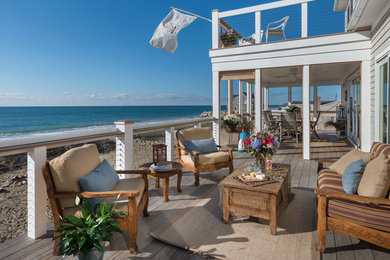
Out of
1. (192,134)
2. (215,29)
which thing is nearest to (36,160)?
(192,134)

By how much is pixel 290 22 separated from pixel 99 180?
7470 millimetres

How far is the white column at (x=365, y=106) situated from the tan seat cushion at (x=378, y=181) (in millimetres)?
3592

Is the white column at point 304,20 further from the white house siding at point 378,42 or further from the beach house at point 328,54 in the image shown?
the white house siding at point 378,42

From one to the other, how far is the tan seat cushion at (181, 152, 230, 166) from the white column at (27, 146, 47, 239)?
213 centimetres

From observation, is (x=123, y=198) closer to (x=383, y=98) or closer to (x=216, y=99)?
(x=383, y=98)

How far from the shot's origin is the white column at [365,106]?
16.3 feet

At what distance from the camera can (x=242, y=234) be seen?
234cm

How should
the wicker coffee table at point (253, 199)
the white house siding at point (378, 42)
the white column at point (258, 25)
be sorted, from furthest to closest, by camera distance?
1. the white column at point (258, 25)
2. the white house siding at point (378, 42)
3. the wicker coffee table at point (253, 199)

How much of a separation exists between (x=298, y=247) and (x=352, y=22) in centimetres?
433

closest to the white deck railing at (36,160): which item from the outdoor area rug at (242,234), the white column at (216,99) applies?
the outdoor area rug at (242,234)

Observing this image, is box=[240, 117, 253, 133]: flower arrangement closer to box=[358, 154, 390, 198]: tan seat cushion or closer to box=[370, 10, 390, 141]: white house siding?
box=[370, 10, 390, 141]: white house siding

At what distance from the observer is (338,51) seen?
524 centimetres

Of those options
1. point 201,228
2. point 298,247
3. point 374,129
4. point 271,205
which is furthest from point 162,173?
point 374,129

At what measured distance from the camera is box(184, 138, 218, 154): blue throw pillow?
4.15 meters
